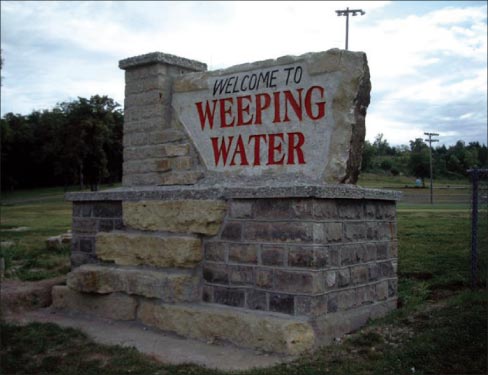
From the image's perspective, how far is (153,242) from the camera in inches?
256

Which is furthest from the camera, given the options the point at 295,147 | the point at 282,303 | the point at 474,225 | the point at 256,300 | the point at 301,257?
the point at 474,225

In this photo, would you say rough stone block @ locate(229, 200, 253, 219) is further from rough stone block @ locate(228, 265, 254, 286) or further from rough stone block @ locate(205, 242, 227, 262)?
rough stone block @ locate(228, 265, 254, 286)

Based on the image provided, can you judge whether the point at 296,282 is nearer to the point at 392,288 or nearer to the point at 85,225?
the point at 392,288

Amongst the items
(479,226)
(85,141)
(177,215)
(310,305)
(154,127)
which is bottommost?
(310,305)

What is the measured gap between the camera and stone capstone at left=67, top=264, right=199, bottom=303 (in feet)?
20.1

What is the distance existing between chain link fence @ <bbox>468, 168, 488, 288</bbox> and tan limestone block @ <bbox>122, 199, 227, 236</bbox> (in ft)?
10.8

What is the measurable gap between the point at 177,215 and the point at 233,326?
150cm

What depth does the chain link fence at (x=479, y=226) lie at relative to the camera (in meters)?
6.95

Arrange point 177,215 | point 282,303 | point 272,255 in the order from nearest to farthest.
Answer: point 282,303
point 272,255
point 177,215

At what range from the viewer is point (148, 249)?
6562mm

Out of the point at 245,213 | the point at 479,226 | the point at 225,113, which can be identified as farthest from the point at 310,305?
the point at 479,226

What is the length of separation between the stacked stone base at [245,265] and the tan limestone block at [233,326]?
10mm

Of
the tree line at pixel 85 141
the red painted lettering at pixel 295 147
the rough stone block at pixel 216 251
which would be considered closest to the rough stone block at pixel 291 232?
the rough stone block at pixel 216 251

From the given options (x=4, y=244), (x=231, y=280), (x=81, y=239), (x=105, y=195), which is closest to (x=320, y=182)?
(x=231, y=280)
